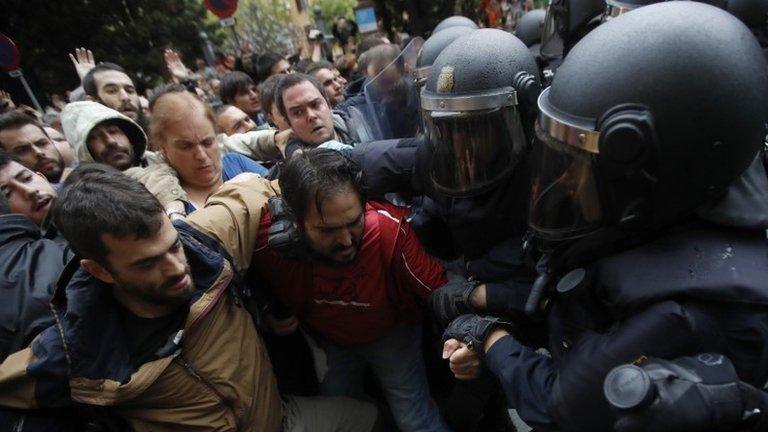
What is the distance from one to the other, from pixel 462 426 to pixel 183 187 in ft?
6.21

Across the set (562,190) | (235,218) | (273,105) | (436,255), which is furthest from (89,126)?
(562,190)

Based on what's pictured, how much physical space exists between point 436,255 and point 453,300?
45 centimetres

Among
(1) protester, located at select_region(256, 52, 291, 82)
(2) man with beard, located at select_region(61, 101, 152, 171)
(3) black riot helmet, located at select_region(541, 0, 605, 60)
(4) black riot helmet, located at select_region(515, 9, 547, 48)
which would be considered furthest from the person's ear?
(4) black riot helmet, located at select_region(515, 9, 547, 48)

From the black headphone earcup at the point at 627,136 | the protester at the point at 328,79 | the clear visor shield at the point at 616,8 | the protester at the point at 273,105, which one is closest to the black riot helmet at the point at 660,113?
the black headphone earcup at the point at 627,136

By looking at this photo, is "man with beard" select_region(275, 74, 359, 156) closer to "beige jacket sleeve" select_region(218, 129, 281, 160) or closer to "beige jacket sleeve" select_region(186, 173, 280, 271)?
"beige jacket sleeve" select_region(218, 129, 281, 160)

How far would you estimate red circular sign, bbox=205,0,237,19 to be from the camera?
20.5ft

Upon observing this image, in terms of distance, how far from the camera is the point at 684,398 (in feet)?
2.90

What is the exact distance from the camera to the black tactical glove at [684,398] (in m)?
0.88

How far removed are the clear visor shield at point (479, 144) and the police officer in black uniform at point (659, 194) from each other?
1.33ft

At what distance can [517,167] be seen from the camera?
1650 mm

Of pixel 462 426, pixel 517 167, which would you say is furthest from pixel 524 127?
pixel 462 426

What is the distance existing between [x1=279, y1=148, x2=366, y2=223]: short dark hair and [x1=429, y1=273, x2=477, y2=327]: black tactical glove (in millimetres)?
495

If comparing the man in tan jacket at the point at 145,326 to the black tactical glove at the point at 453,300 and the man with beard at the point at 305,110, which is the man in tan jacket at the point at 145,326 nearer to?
the black tactical glove at the point at 453,300

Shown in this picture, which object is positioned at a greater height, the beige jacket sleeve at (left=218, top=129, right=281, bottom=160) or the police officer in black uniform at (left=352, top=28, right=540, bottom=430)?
the police officer in black uniform at (left=352, top=28, right=540, bottom=430)
